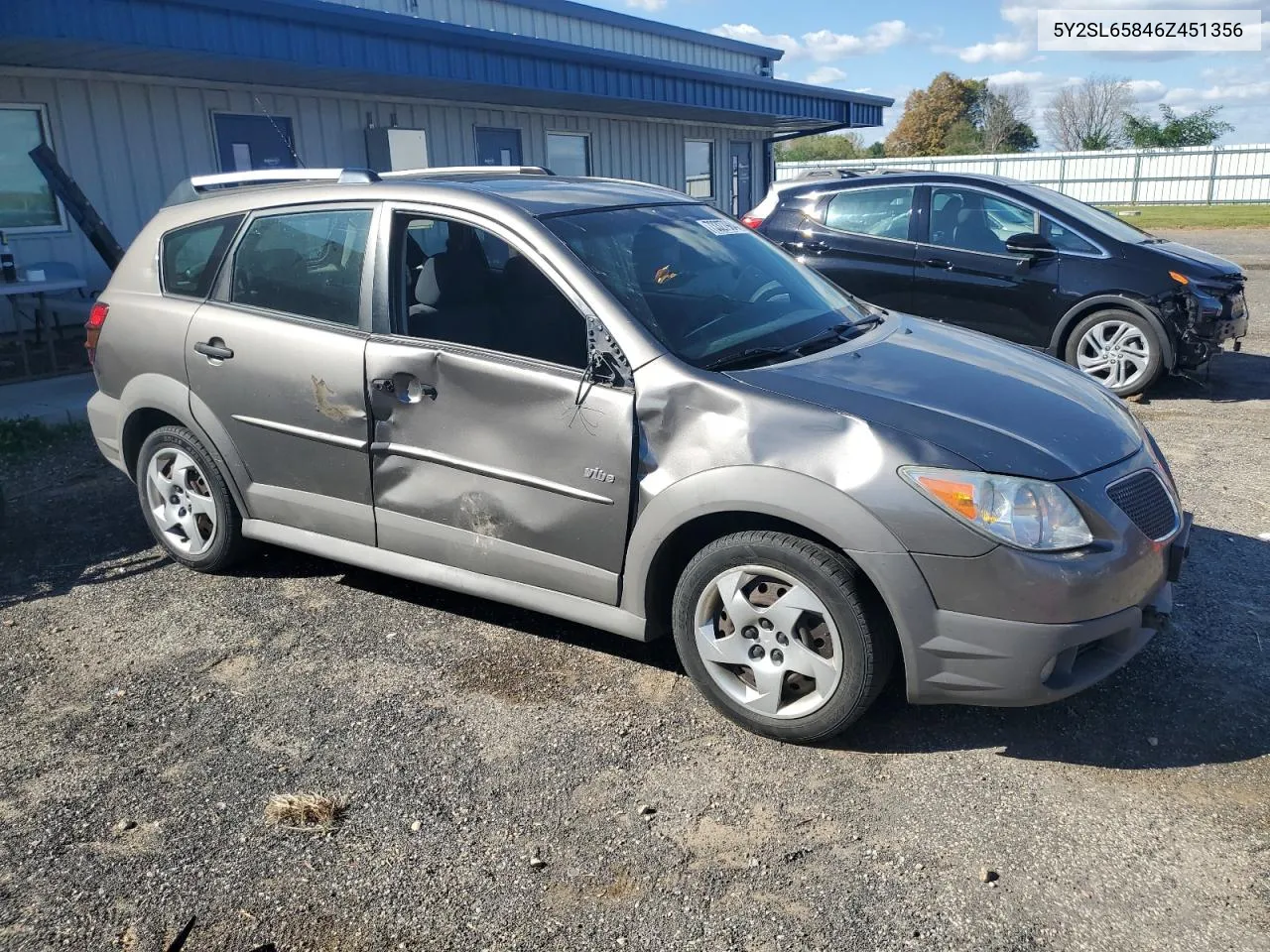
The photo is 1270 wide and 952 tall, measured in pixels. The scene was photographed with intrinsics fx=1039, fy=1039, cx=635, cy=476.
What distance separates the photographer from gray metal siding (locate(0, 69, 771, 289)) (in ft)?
32.3

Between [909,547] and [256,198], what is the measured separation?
3.31m

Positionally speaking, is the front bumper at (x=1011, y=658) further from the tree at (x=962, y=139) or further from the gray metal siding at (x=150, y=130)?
the tree at (x=962, y=139)

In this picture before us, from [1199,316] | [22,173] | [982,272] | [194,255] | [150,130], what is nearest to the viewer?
[194,255]

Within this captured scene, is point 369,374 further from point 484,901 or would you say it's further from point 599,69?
point 599,69

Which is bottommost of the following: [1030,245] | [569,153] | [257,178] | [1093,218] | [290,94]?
[1030,245]

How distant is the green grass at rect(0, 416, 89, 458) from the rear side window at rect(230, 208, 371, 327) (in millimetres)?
3645

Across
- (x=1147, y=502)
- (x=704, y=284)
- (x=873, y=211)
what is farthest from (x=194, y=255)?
(x=873, y=211)

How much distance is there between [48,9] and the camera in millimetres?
7934

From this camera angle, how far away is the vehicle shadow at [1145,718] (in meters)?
3.38

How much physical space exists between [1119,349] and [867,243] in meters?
2.19

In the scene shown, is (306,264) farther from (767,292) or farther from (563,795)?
(563,795)

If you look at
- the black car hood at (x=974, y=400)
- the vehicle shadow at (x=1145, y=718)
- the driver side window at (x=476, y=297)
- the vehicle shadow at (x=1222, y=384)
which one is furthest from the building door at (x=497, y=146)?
the vehicle shadow at (x=1145, y=718)

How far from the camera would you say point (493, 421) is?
3801 mm

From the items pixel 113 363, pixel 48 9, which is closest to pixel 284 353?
pixel 113 363
